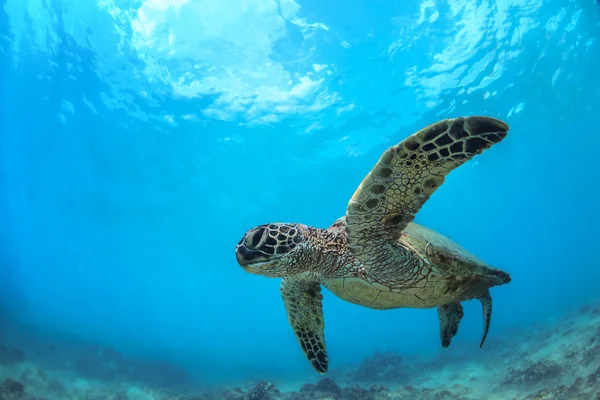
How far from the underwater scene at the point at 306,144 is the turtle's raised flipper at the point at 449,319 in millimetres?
34

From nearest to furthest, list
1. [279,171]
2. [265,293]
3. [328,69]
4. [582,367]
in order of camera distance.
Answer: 1. [582,367]
2. [328,69]
3. [279,171]
4. [265,293]

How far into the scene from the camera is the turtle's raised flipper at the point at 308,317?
4.96m

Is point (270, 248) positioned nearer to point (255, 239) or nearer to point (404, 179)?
point (255, 239)

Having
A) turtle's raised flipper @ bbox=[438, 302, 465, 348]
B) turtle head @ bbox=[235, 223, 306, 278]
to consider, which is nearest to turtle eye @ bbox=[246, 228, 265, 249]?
turtle head @ bbox=[235, 223, 306, 278]

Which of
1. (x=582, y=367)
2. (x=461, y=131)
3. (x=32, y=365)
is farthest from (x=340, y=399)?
(x=32, y=365)

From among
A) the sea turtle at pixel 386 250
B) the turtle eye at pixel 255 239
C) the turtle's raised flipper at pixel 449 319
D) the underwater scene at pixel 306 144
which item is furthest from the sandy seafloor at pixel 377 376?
the turtle eye at pixel 255 239

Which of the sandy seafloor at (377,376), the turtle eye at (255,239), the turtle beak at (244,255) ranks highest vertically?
the sandy seafloor at (377,376)

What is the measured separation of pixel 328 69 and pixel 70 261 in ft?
183

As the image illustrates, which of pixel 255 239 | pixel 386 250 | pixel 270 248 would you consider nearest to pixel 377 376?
pixel 386 250

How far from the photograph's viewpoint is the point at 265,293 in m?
81.3

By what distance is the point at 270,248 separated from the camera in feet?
11.2

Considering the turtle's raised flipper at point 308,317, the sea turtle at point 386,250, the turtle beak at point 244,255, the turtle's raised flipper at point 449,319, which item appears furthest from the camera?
the turtle's raised flipper at point 449,319

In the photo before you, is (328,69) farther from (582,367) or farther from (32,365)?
(32,365)

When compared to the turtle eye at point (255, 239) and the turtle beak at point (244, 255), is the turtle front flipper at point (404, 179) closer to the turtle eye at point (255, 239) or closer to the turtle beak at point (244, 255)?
the turtle eye at point (255, 239)
